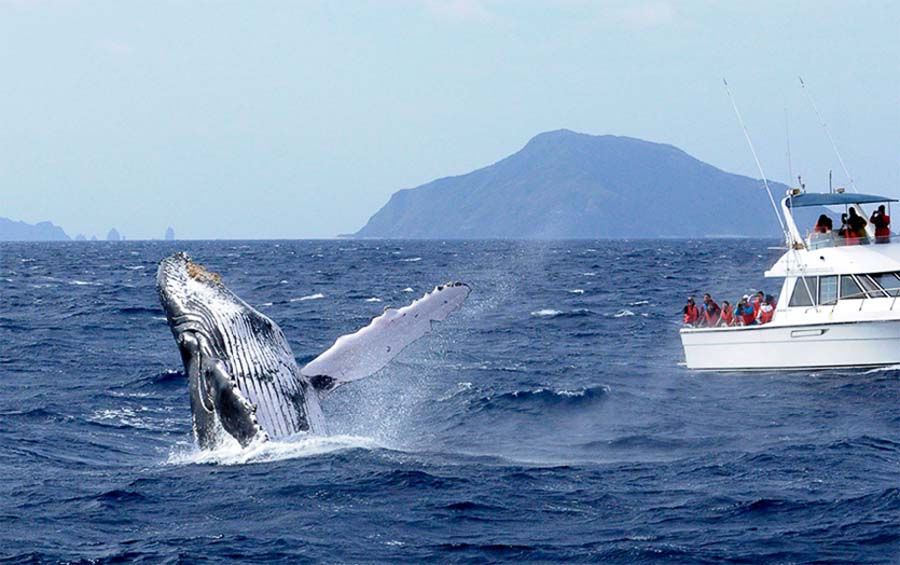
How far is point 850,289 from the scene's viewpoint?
1881 cm

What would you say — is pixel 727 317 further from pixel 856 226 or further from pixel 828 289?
pixel 856 226

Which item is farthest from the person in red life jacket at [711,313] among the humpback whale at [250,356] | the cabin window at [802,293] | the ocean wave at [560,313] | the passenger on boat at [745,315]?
the ocean wave at [560,313]

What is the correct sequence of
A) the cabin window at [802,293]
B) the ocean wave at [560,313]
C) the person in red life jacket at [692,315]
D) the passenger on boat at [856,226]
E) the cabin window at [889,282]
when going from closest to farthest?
the cabin window at [889,282], the cabin window at [802,293], the passenger on boat at [856,226], the person in red life jacket at [692,315], the ocean wave at [560,313]

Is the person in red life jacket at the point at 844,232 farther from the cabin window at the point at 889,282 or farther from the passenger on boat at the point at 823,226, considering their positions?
the cabin window at the point at 889,282

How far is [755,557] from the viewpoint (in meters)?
8.12

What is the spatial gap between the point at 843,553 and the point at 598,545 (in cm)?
157

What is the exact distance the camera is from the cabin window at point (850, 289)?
1870 cm

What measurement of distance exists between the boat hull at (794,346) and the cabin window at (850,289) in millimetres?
567

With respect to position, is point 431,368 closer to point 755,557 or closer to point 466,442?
point 466,442

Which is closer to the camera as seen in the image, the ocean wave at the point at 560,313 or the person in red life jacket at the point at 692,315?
the person in red life jacket at the point at 692,315

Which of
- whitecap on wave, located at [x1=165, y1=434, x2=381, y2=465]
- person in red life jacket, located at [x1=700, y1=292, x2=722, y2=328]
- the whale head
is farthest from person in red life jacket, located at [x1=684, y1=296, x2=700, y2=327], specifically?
the whale head

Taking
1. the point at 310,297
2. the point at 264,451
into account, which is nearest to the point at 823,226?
the point at 264,451

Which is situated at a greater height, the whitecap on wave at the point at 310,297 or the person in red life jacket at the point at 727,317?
the person in red life jacket at the point at 727,317

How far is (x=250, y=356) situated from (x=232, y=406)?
61 cm
